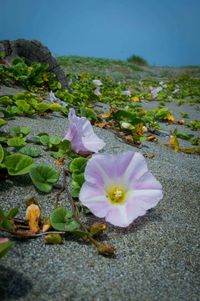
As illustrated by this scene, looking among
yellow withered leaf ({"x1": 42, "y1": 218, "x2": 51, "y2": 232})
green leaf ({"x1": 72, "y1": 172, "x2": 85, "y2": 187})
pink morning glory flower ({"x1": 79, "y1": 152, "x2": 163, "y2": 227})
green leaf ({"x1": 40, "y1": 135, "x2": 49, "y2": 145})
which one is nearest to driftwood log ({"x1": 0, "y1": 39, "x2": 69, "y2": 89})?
green leaf ({"x1": 40, "y1": 135, "x2": 49, "y2": 145})

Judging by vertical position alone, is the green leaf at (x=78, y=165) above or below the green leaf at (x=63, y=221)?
above

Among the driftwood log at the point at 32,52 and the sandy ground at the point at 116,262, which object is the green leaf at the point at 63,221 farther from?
the driftwood log at the point at 32,52

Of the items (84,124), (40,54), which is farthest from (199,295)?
(40,54)

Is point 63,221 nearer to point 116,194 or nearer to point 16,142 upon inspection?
point 116,194

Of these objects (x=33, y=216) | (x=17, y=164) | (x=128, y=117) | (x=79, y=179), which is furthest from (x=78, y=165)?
(x=128, y=117)

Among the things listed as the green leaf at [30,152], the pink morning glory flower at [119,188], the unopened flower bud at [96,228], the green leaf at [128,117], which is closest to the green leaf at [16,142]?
the green leaf at [30,152]

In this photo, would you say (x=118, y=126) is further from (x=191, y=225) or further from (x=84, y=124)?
(x=191, y=225)

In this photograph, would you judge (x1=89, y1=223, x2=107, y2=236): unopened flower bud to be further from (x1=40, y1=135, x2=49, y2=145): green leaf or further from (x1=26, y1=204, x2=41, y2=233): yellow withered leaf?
(x1=40, y1=135, x2=49, y2=145): green leaf
